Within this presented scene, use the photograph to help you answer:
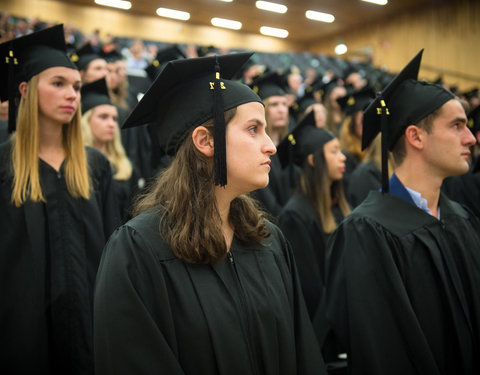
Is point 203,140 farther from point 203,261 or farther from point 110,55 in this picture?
point 110,55

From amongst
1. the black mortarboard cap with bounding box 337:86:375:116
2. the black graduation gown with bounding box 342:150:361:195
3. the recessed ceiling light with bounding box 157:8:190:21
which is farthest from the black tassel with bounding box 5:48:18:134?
the black mortarboard cap with bounding box 337:86:375:116

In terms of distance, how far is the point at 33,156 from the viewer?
2.78 meters

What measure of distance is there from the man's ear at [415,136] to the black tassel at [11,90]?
2418mm

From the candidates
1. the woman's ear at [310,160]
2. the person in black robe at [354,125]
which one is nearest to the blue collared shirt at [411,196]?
the woman's ear at [310,160]

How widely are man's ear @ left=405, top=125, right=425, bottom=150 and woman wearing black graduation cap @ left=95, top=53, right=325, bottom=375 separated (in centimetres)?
106

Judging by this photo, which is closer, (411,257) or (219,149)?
(219,149)

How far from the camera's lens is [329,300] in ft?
8.16

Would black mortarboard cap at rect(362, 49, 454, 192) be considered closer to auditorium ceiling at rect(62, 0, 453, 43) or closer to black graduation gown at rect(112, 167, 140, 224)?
auditorium ceiling at rect(62, 0, 453, 43)

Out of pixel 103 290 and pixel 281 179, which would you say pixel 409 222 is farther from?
pixel 281 179

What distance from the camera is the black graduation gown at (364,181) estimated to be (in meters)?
4.25

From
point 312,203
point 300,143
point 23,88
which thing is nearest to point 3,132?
point 23,88

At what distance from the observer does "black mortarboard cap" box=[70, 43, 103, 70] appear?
17.8 feet

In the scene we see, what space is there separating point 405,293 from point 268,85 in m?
3.64

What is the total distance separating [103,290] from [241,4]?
2431mm
